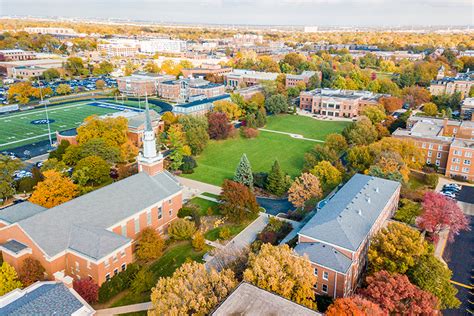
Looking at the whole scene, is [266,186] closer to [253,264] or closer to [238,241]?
[238,241]

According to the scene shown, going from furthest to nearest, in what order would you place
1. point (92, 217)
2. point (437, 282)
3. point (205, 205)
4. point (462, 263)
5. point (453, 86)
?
point (453, 86) → point (205, 205) → point (462, 263) → point (92, 217) → point (437, 282)

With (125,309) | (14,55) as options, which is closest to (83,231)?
(125,309)

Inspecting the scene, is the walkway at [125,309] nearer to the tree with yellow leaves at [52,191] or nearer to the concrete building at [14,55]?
the tree with yellow leaves at [52,191]

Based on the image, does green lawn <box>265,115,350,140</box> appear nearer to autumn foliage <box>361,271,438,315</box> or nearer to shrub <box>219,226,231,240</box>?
shrub <box>219,226,231,240</box>

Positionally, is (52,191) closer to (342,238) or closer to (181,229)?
(181,229)

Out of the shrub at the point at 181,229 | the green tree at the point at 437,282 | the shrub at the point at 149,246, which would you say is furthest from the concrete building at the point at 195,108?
the green tree at the point at 437,282

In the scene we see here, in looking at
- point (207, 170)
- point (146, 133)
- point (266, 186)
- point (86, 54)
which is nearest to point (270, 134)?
point (207, 170)

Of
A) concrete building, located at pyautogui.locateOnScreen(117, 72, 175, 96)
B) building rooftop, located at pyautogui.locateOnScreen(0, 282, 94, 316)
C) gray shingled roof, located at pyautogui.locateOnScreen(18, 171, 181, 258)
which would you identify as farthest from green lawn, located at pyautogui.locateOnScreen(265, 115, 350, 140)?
building rooftop, located at pyautogui.locateOnScreen(0, 282, 94, 316)
